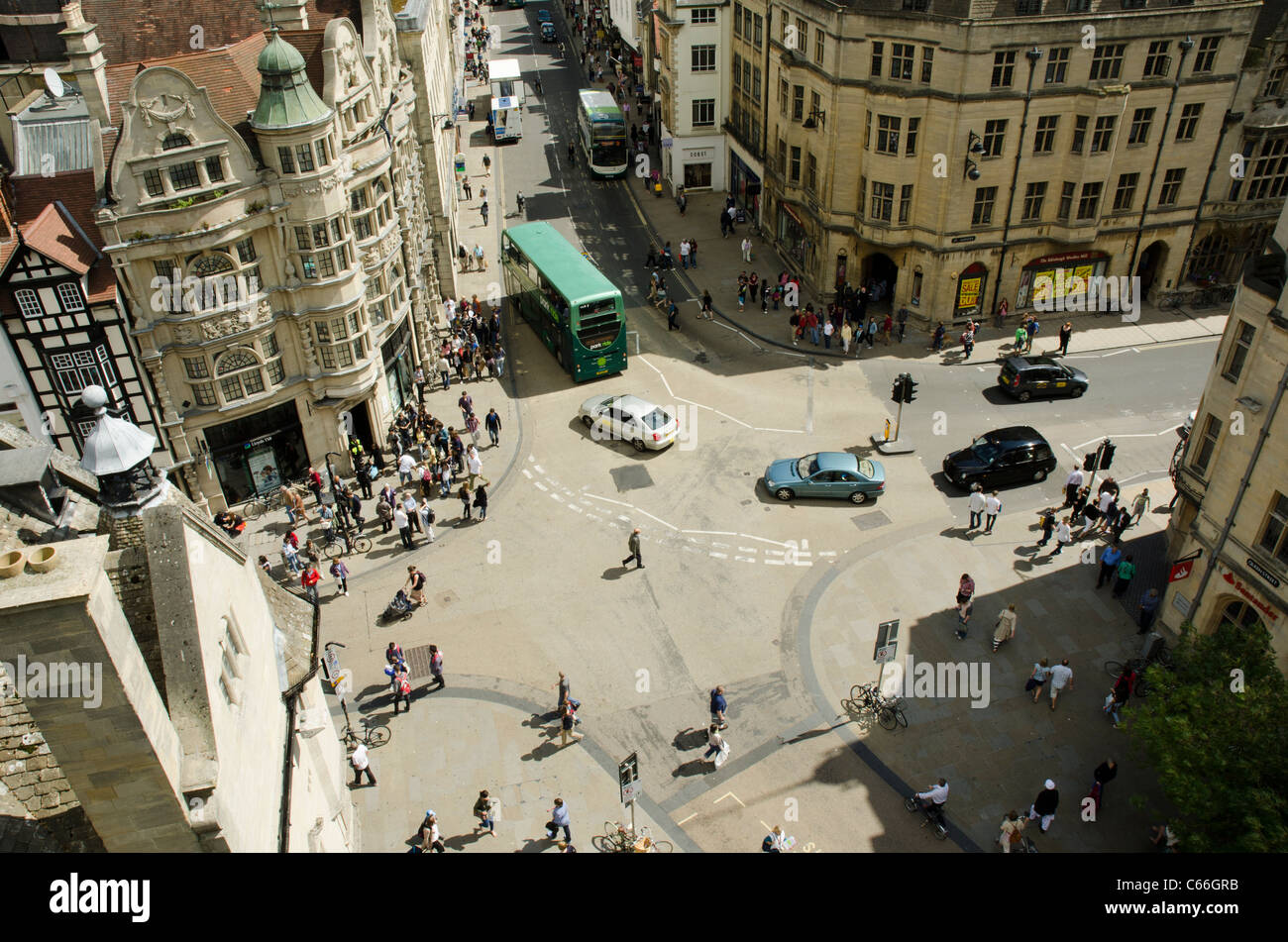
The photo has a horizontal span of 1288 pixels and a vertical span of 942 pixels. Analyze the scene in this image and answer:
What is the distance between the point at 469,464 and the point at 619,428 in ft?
20.7

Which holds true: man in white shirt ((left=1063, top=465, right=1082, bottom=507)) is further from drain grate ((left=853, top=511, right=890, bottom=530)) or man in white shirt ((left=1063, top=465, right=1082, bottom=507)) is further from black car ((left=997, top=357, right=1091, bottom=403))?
black car ((left=997, top=357, right=1091, bottom=403))

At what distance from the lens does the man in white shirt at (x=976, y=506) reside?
33.2 meters

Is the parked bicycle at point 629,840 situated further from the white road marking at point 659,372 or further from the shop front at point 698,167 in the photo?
the shop front at point 698,167

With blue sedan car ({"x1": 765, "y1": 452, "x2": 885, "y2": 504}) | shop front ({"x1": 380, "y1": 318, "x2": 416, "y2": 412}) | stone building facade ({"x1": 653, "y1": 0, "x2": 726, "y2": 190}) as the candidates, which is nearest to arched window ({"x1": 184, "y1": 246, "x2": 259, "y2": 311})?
shop front ({"x1": 380, "y1": 318, "x2": 416, "y2": 412})

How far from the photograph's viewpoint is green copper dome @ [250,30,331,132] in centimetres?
3094

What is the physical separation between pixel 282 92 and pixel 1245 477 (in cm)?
3089

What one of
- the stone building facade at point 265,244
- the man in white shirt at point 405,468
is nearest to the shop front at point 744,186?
the stone building facade at point 265,244

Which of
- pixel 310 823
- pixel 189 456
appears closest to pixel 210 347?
pixel 189 456

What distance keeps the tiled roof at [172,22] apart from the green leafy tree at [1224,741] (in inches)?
1516

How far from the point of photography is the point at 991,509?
108ft

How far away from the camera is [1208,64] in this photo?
138 ft

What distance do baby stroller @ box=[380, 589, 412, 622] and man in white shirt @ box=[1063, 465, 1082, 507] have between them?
22943mm

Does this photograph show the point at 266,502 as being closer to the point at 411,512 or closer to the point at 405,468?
the point at 405,468

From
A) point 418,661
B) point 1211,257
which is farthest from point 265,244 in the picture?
point 1211,257
